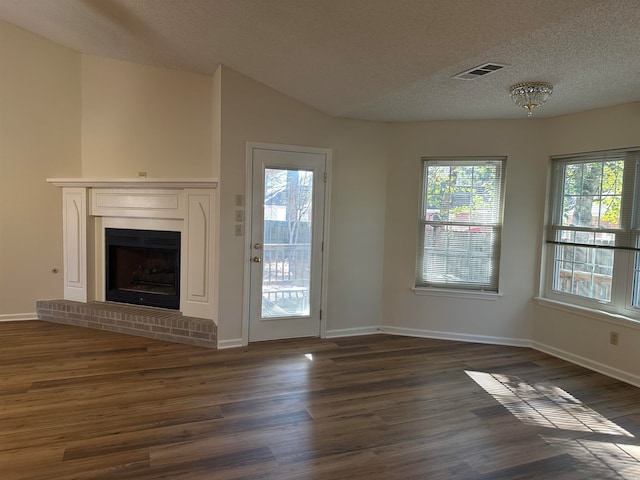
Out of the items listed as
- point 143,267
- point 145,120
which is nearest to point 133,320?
point 143,267

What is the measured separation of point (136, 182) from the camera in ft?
14.0

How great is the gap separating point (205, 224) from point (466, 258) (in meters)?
2.76

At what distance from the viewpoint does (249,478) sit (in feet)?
6.75

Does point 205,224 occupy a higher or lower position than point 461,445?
higher

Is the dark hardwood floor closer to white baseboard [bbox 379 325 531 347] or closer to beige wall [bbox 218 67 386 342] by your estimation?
white baseboard [bbox 379 325 531 347]

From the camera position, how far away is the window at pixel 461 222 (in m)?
4.29

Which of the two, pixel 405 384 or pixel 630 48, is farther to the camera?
pixel 405 384

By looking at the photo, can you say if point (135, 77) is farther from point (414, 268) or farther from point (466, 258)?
point (466, 258)

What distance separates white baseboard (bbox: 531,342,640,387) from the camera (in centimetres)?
340

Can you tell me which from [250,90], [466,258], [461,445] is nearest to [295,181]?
[250,90]

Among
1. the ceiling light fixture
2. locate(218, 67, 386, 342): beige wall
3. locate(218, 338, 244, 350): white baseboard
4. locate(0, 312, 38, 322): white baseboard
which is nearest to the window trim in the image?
the ceiling light fixture

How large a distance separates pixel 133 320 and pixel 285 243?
1784 millimetres

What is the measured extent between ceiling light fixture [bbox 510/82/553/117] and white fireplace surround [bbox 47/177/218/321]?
8.79ft

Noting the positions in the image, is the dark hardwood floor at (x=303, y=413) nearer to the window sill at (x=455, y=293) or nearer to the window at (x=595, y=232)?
the window sill at (x=455, y=293)
